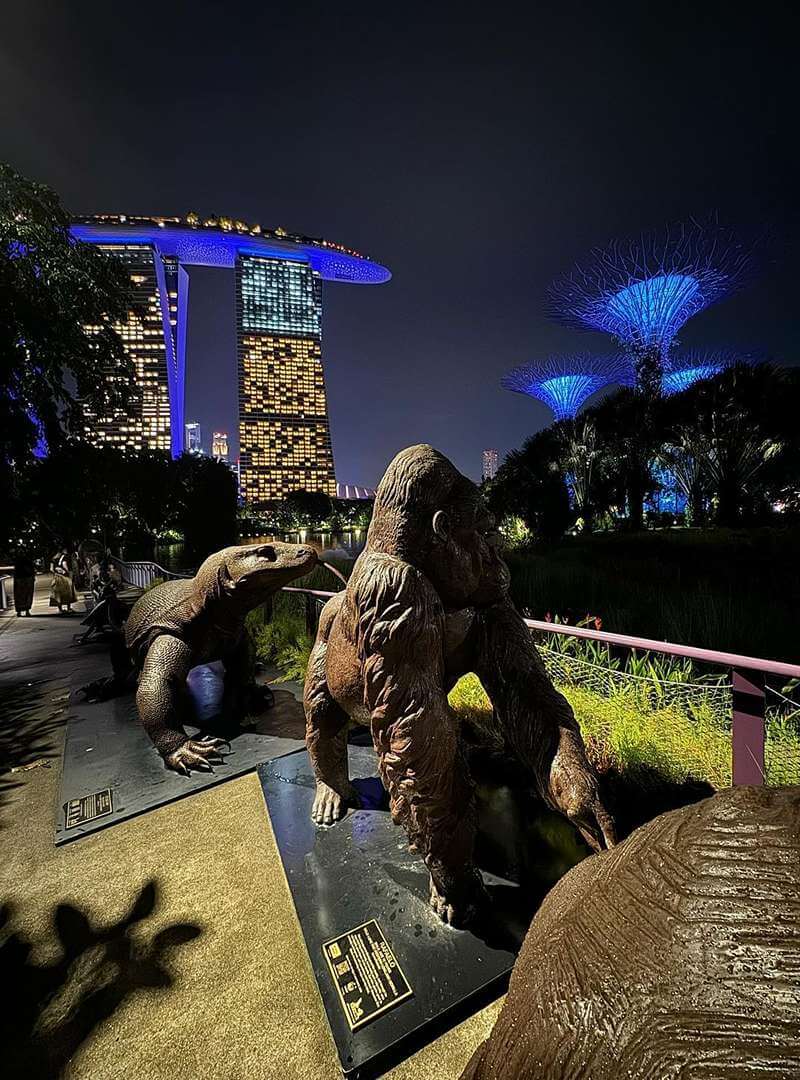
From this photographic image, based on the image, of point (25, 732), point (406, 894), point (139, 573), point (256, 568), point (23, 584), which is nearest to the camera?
point (406, 894)

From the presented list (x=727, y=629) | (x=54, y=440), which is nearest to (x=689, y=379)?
(x=727, y=629)

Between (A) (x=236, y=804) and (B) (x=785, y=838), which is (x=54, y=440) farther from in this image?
(B) (x=785, y=838)

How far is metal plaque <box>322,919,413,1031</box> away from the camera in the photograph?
4.36 ft

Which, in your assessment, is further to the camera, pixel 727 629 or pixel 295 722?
pixel 727 629

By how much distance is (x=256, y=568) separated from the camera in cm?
293

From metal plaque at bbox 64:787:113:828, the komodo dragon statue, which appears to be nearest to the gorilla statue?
the komodo dragon statue

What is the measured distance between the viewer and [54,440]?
6.17m

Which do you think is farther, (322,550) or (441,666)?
(322,550)

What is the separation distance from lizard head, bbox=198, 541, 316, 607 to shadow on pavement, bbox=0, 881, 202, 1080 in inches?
63.8

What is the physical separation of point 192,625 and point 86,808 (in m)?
1.12

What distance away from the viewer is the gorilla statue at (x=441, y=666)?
52.7 inches

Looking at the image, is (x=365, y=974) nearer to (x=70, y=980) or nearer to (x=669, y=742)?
(x=70, y=980)

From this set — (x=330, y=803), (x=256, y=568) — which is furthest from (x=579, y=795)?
(x=256, y=568)

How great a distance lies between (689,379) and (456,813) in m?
31.1
